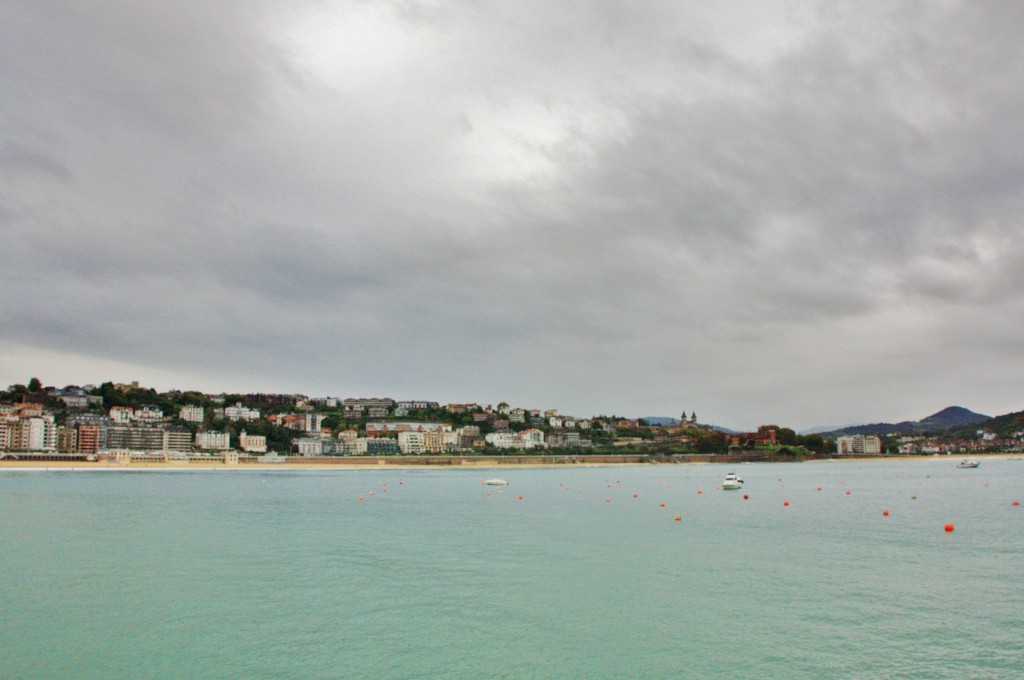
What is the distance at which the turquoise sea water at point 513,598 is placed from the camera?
52.1 ft

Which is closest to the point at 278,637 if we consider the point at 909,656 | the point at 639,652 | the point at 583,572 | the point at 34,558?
the point at 639,652

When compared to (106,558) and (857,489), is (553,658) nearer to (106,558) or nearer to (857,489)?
(106,558)

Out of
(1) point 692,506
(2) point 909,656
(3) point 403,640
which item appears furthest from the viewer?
(1) point 692,506

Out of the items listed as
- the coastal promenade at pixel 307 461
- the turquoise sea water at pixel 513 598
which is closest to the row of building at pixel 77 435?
the coastal promenade at pixel 307 461

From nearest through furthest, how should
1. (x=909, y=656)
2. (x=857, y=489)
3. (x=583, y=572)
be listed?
(x=909, y=656) < (x=583, y=572) < (x=857, y=489)

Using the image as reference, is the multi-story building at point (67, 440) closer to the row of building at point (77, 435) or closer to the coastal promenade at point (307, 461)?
the row of building at point (77, 435)

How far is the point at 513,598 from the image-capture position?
70.8 ft

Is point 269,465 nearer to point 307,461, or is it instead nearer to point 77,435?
point 307,461

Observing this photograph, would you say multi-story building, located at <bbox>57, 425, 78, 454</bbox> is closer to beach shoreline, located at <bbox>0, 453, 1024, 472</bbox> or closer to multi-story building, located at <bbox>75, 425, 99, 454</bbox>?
multi-story building, located at <bbox>75, 425, 99, 454</bbox>

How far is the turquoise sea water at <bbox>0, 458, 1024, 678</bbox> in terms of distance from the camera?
1587 cm

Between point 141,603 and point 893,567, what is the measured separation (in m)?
24.1

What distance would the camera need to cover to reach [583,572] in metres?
25.9

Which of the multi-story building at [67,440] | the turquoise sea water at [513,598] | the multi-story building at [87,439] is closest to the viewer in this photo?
the turquoise sea water at [513,598]

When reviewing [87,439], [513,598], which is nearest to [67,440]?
[87,439]
